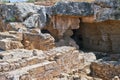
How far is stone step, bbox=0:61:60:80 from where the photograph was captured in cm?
640

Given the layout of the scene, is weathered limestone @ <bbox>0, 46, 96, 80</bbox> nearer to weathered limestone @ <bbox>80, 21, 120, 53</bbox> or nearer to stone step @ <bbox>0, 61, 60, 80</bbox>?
stone step @ <bbox>0, 61, 60, 80</bbox>

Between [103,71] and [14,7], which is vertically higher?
[14,7]

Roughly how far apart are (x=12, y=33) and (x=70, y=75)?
534cm

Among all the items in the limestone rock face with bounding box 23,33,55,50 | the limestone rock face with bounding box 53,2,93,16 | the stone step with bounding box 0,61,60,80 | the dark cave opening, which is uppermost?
the limestone rock face with bounding box 53,2,93,16

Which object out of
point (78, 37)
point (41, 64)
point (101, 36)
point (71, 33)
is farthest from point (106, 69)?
point (78, 37)

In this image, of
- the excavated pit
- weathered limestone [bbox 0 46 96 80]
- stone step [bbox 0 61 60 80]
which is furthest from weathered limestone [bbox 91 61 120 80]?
stone step [bbox 0 61 60 80]

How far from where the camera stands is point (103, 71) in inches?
371

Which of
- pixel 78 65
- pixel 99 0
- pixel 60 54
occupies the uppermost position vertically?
pixel 99 0

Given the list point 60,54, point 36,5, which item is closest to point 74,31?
point 36,5

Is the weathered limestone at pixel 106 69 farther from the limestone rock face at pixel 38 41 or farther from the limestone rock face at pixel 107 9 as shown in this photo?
the limestone rock face at pixel 107 9

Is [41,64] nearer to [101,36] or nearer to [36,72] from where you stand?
[36,72]

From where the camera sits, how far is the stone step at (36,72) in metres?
6.40

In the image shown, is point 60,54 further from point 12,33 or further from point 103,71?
point 12,33

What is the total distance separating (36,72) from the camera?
22.8ft
